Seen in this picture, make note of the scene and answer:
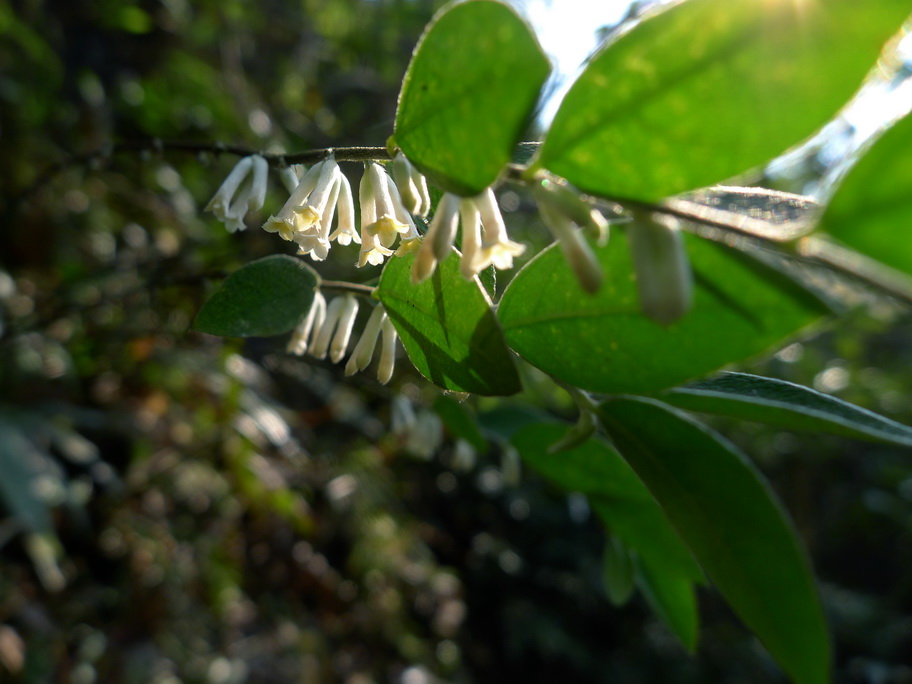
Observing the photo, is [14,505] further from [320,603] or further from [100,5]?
[100,5]

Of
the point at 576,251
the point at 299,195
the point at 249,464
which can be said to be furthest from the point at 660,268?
the point at 249,464

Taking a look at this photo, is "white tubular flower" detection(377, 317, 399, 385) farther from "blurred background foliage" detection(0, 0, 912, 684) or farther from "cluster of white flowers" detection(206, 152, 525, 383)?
"blurred background foliage" detection(0, 0, 912, 684)

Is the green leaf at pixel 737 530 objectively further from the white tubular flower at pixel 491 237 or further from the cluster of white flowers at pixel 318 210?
the cluster of white flowers at pixel 318 210

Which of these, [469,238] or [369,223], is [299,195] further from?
[469,238]

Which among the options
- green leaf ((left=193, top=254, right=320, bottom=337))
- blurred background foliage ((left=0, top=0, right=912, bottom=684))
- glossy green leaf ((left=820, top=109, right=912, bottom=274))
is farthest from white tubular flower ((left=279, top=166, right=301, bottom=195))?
blurred background foliage ((left=0, top=0, right=912, bottom=684))

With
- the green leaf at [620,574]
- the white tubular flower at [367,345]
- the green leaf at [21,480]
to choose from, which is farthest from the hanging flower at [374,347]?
the green leaf at [21,480]

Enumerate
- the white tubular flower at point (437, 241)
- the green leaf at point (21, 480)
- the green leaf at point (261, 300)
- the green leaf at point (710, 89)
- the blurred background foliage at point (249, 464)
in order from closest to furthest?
the green leaf at point (710, 89) < the white tubular flower at point (437, 241) < the green leaf at point (261, 300) < the green leaf at point (21, 480) < the blurred background foliage at point (249, 464)

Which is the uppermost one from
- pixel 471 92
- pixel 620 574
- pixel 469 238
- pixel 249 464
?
pixel 471 92
